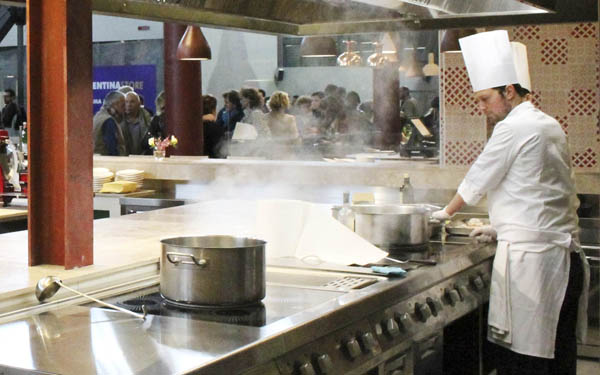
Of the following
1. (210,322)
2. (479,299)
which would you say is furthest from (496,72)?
(210,322)

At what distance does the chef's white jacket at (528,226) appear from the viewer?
3666 mm

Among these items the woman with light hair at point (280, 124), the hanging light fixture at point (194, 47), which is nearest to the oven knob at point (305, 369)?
the hanging light fixture at point (194, 47)

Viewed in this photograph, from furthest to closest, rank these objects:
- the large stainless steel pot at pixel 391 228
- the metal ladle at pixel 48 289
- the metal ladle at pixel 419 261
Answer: the large stainless steel pot at pixel 391 228, the metal ladle at pixel 419 261, the metal ladle at pixel 48 289

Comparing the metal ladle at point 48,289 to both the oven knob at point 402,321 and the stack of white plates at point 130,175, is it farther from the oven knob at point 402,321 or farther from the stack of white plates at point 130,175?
the stack of white plates at point 130,175

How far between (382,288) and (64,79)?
120cm

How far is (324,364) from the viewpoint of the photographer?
2209mm

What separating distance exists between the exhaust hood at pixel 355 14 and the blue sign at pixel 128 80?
512 inches

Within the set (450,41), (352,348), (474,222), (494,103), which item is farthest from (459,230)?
(450,41)

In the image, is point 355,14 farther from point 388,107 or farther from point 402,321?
point 388,107

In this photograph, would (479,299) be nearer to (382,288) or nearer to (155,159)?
(382,288)

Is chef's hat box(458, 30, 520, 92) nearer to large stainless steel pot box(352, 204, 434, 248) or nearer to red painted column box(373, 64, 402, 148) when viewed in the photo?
large stainless steel pot box(352, 204, 434, 248)

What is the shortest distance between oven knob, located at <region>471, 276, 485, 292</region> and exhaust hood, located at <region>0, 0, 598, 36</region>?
1.21 m

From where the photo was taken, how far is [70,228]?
268 centimetres

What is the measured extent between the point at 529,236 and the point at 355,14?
1.50 metres
